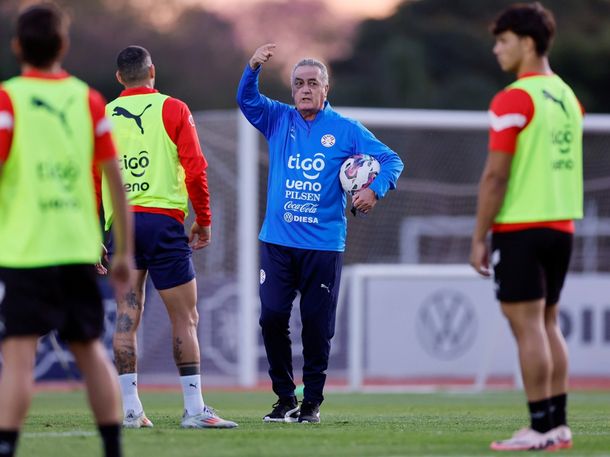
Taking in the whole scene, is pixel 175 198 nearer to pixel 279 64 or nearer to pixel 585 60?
pixel 585 60

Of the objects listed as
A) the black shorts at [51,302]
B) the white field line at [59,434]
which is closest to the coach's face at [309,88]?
the white field line at [59,434]

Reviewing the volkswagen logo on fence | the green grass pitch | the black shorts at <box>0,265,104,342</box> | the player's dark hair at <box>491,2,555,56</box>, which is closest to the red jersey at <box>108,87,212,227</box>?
the green grass pitch

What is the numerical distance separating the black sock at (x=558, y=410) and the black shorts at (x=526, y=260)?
559 mm

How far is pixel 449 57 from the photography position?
1817 inches

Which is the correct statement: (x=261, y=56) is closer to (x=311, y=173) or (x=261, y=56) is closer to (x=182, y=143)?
(x=311, y=173)

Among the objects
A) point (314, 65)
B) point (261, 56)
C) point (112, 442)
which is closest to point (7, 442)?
point (112, 442)

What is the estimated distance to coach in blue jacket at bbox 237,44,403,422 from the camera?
866 centimetres

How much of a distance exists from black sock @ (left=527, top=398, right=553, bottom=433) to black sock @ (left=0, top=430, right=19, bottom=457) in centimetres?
265

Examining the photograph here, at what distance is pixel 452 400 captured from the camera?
46.1ft

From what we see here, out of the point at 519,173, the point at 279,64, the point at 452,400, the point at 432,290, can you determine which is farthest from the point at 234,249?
the point at 279,64

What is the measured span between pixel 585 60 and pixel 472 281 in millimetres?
26181

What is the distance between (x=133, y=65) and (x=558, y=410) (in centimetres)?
330

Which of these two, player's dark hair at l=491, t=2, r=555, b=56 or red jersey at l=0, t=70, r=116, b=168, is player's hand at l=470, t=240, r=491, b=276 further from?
red jersey at l=0, t=70, r=116, b=168

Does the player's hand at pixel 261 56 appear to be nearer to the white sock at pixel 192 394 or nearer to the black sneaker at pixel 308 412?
the white sock at pixel 192 394
